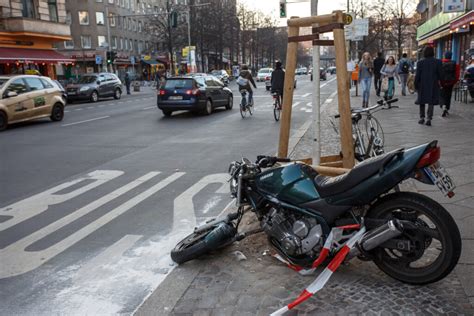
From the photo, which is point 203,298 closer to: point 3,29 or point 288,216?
point 288,216

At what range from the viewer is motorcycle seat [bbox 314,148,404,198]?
3396 mm

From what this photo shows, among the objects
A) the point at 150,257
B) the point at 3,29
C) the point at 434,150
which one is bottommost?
the point at 150,257

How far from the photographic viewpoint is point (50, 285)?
13.2ft

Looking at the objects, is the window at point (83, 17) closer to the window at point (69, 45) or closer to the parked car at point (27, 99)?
the window at point (69, 45)

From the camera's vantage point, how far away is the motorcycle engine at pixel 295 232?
12.0ft

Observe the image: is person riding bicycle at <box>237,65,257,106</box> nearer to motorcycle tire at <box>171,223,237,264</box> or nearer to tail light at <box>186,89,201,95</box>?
tail light at <box>186,89,201,95</box>

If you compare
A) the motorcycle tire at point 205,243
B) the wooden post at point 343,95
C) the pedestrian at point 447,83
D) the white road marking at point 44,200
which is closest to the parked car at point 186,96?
the pedestrian at point 447,83

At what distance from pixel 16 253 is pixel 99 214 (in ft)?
4.32

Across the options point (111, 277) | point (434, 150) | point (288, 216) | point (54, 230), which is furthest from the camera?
point (54, 230)

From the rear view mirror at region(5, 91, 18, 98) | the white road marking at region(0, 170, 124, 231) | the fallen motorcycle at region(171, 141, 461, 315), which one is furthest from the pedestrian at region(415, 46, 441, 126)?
the rear view mirror at region(5, 91, 18, 98)

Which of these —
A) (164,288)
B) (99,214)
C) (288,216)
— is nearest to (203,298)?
(164,288)

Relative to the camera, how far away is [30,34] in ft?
111

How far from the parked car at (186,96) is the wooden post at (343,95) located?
42.9 ft

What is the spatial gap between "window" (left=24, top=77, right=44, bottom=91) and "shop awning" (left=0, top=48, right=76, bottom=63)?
1505 cm
